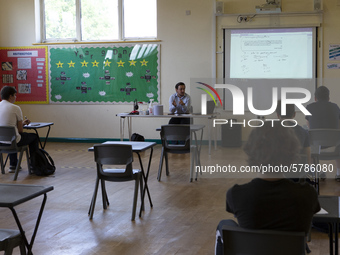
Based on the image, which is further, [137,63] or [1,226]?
[137,63]

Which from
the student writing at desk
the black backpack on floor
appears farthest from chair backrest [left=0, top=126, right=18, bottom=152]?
the black backpack on floor

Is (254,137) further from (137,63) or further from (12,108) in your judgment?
(137,63)

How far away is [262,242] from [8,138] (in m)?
4.93

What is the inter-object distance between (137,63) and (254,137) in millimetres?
7446

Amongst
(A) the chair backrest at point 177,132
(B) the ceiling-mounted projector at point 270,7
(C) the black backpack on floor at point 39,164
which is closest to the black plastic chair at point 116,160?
(A) the chair backrest at point 177,132

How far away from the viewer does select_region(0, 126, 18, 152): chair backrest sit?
6.29 metres

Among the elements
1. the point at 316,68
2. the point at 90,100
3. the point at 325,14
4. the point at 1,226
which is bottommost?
the point at 1,226

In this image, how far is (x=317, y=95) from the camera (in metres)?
6.05

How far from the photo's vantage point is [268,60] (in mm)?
9141

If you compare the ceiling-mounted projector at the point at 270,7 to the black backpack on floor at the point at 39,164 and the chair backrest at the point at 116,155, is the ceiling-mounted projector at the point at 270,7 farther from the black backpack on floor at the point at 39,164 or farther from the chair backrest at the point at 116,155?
the chair backrest at the point at 116,155

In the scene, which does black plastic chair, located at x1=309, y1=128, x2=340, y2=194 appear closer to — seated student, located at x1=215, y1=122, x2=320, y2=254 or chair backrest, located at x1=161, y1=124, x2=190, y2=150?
chair backrest, located at x1=161, y1=124, x2=190, y2=150

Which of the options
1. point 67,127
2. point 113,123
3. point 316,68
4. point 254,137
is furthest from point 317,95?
point 67,127

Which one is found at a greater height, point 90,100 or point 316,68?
point 316,68

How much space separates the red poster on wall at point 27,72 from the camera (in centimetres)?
1016
